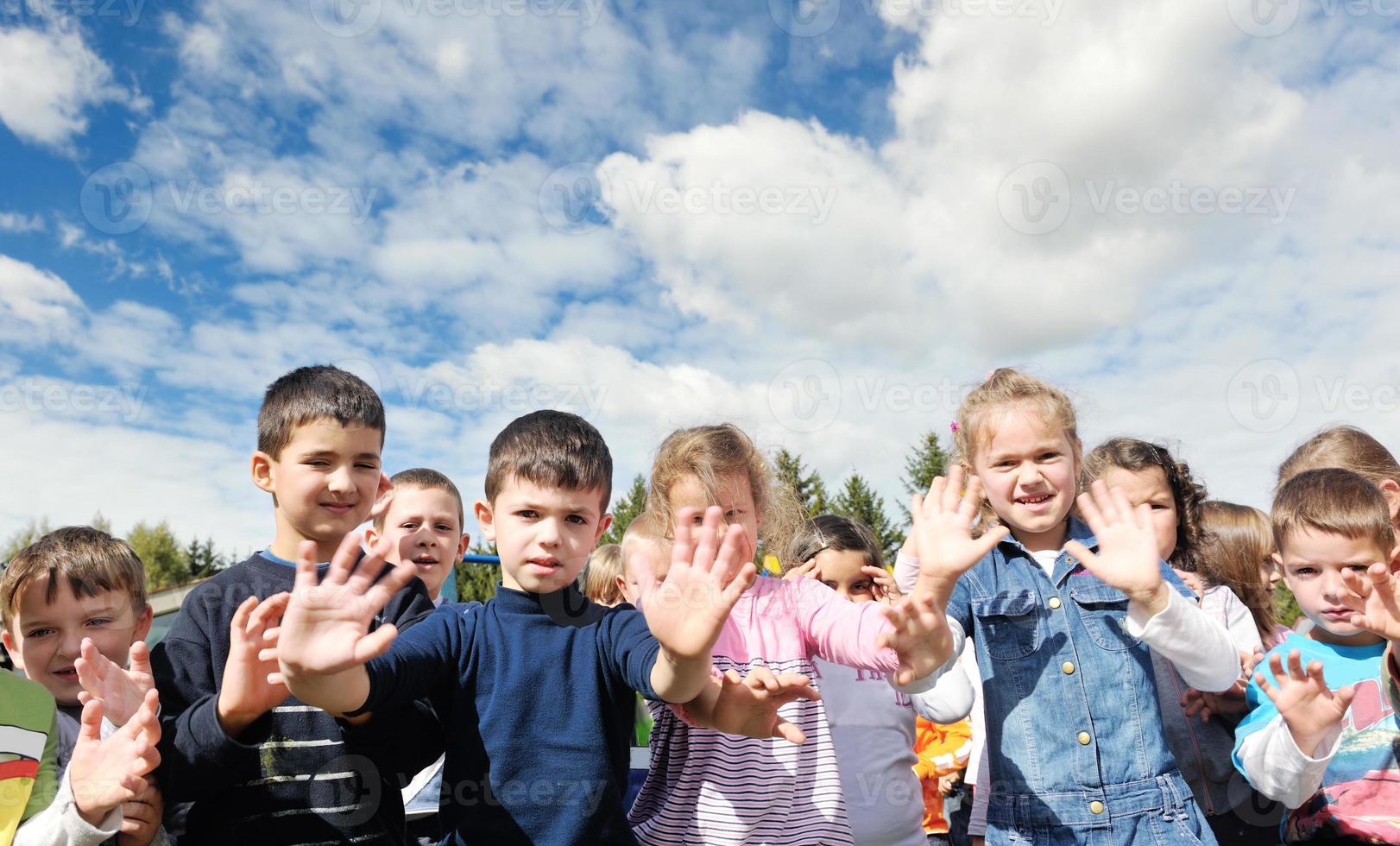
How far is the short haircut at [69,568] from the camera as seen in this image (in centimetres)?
286

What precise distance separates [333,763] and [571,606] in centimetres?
81

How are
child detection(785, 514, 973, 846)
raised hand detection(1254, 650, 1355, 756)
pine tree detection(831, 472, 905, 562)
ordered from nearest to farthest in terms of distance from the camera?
1. raised hand detection(1254, 650, 1355, 756)
2. child detection(785, 514, 973, 846)
3. pine tree detection(831, 472, 905, 562)

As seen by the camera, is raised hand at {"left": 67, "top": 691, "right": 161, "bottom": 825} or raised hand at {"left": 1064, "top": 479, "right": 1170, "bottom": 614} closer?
raised hand at {"left": 67, "top": 691, "right": 161, "bottom": 825}

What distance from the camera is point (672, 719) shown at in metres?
2.74

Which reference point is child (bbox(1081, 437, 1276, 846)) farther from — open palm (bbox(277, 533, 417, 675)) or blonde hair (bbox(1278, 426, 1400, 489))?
open palm (bbox(277, 533, 417, 675))

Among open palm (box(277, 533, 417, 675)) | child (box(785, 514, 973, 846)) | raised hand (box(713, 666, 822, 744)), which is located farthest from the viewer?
child (box(785, 514, 973, 846))

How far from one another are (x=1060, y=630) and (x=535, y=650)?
1684 mm

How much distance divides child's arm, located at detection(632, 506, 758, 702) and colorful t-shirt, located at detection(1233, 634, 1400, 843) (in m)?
1.90

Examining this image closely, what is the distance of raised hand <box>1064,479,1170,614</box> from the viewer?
8.21ft

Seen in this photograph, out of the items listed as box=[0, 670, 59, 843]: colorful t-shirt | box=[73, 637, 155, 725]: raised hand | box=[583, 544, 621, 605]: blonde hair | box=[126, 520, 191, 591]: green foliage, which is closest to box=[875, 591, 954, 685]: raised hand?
box=[73, 637, 155, 725]: raised hand

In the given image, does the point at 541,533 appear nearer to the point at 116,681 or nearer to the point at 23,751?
the point at 116,681

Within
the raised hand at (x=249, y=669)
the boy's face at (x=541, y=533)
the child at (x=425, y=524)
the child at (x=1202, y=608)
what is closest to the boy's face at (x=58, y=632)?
the raised hand at (x=249, y=669)

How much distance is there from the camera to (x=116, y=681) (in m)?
2.38

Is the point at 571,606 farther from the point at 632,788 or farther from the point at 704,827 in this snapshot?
the point at 632,788
